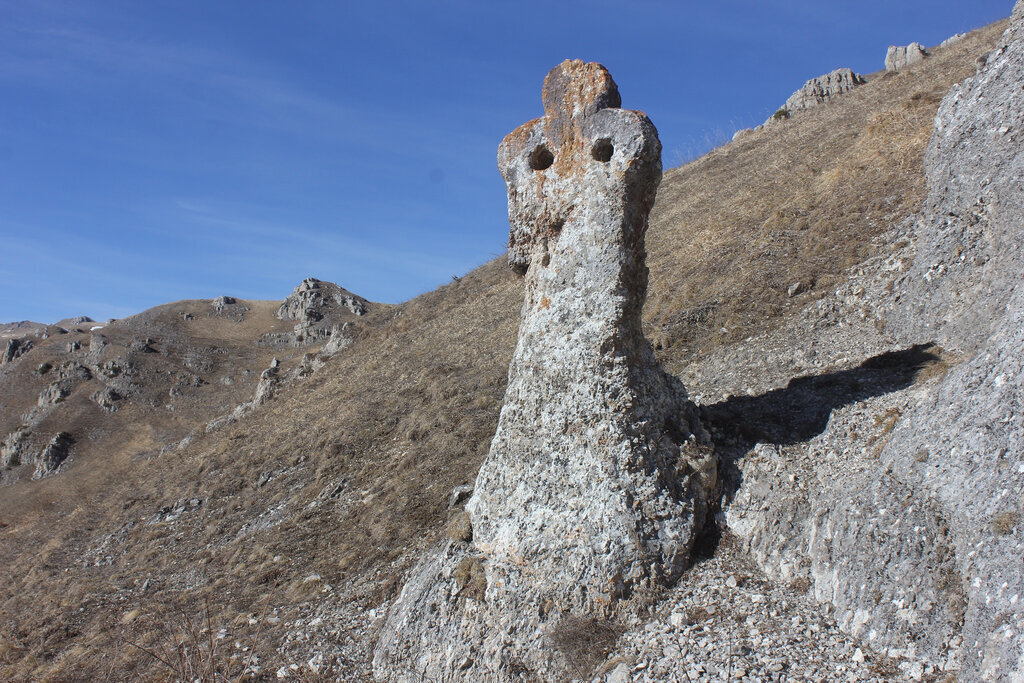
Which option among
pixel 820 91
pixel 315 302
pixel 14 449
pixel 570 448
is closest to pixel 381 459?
pixel 570 448

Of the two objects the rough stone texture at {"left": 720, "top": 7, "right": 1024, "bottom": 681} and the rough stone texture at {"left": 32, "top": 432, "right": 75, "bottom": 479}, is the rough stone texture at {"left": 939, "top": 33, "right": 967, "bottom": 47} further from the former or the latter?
the rough stone texture at {"left": 32, "top": 432, "right": 75, "bottom": 479}

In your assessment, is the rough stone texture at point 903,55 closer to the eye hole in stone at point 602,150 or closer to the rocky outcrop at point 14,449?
the eye hole in stone at point 602,150

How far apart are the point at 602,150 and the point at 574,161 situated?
0.42m

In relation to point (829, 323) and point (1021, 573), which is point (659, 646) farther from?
point (829, 323)

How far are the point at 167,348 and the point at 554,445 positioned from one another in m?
46.9

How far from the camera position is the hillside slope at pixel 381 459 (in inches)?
400

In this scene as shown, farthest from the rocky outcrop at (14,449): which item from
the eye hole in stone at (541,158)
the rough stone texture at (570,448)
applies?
the eye hole in stone at (541,158)

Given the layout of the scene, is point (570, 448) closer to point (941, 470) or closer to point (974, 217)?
point (941, 470)

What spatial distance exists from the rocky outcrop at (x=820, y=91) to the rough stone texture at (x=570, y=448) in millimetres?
34126

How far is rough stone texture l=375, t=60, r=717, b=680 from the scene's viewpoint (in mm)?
7891

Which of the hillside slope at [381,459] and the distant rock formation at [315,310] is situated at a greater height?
the distant rock formation at [315,310]

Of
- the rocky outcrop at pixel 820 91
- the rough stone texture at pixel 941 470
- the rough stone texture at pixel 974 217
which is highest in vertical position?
the rocky outcrop at pixel 820 91

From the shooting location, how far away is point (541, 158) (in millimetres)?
10133

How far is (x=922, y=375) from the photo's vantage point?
9.12m
